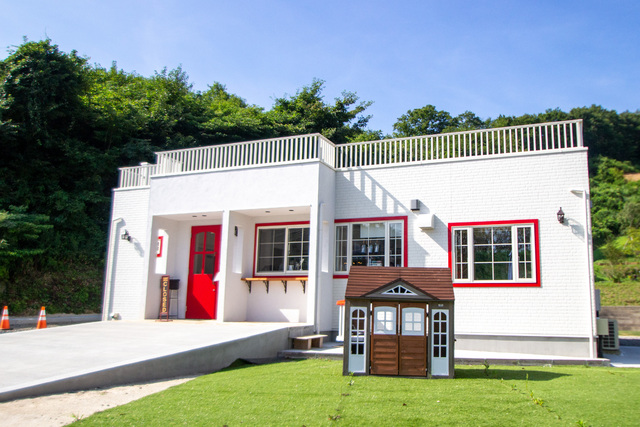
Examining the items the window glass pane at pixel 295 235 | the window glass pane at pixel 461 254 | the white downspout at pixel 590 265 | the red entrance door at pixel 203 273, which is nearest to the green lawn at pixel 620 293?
the white downspout at pixel 590 265

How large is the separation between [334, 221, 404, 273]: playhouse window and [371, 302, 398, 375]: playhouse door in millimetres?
4942

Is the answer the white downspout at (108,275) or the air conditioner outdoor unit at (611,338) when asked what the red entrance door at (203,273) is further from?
the air conditioner outdoor unit at (611,338)

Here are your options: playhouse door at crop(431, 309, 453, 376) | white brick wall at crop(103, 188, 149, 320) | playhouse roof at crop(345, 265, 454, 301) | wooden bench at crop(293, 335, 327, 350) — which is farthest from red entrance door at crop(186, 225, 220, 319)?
playhouse door at crop(431, 309, 453, 376)

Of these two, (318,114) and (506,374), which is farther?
(318,114)

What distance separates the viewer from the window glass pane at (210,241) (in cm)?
1371

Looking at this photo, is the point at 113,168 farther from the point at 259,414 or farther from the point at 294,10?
the point at 259,414

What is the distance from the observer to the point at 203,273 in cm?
1366

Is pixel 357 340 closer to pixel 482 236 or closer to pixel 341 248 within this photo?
pixel 482 236

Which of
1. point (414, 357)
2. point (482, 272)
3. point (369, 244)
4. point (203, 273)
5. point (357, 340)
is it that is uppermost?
point (369, 244)

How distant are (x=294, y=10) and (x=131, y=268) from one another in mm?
8236

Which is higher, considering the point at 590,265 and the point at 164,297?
the point at 590,265

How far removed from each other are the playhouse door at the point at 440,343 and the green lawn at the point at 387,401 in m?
0.25

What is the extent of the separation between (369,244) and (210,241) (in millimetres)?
4396

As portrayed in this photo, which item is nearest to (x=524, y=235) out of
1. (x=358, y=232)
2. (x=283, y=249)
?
(x=358, y=232)
